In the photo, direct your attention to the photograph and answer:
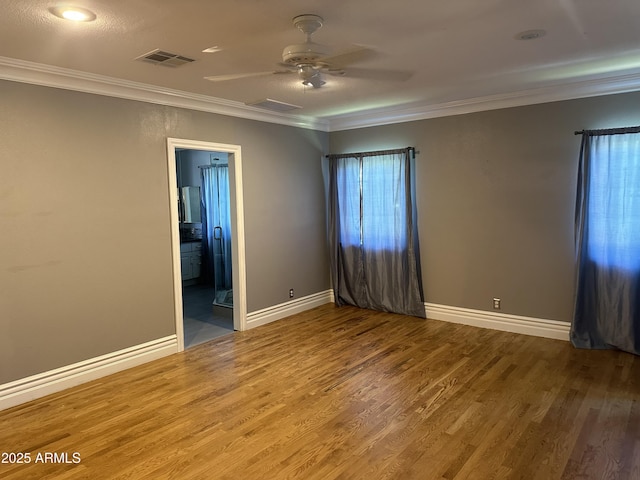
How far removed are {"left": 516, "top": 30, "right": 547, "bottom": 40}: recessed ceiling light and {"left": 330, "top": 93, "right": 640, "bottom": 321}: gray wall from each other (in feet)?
5.70

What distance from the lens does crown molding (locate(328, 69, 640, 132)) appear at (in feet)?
13.3

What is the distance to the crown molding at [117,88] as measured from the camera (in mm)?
3262

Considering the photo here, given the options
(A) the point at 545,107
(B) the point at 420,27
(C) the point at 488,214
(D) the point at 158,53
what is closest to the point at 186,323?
(D) the point at 158,53

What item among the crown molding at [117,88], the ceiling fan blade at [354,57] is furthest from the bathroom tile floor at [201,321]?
the ceiling fan blade at [354,57]

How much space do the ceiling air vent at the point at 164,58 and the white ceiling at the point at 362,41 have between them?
6 centimetres

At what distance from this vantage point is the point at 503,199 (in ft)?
15.7

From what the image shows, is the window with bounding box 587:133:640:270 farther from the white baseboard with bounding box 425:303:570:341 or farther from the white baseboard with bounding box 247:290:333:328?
the white baseboard with bounding box 247:290:333:328

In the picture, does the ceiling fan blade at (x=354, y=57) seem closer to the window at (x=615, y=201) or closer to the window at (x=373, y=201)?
the window at (x=373, y=201)

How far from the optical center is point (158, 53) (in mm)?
3059

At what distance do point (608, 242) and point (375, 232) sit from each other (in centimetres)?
256

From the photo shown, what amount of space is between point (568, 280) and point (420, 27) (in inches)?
122

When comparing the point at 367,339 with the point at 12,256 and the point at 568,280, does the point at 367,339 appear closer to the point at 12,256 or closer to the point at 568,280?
the point at 568,280

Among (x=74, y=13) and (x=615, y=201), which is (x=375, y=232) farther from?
(x=74, y=13)

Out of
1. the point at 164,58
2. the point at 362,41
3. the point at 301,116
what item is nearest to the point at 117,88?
the point at 164,58
